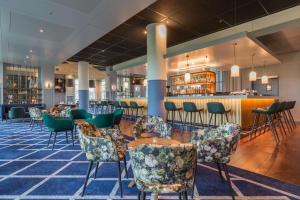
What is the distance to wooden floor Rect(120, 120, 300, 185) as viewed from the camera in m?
2.78

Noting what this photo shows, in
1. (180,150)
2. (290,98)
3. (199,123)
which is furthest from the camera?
(290,98)

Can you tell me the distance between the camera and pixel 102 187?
243 cm

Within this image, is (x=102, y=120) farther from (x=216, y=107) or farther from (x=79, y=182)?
(x=216, y=107)

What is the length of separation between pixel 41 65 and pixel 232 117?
38.8 feet

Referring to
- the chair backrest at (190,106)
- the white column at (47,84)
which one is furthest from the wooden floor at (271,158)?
the white column at (47,84)

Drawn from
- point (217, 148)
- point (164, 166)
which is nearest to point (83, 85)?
point (217, 148)

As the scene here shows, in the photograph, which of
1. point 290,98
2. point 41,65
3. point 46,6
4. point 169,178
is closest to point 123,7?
point 46,6

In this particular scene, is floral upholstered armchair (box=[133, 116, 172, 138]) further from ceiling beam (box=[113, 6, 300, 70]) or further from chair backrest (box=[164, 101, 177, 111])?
ceiling beam (box=[113, 6, 300, 70])

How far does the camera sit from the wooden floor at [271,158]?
2.78 metres

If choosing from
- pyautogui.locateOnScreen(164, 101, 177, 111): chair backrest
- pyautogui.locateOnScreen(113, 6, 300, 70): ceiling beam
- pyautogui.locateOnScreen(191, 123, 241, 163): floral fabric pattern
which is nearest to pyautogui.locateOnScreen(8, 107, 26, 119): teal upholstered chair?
pyautogui.locateOnScreen(164, 101, 177, 111): chair backrest

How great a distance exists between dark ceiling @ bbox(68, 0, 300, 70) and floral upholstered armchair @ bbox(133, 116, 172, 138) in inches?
122

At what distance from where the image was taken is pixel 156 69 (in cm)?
609

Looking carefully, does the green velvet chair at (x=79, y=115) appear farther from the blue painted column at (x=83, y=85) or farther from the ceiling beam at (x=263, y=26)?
the blue painted column at (x=83, y=85)

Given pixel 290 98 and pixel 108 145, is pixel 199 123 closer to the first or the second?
pixel 108 145
